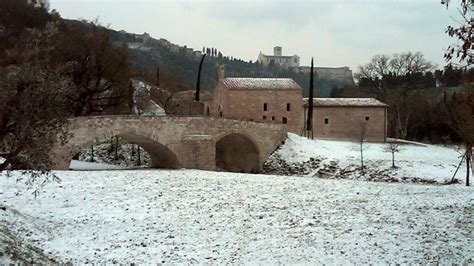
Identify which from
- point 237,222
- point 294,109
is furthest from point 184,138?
point 294,109

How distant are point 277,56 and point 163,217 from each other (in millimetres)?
179429

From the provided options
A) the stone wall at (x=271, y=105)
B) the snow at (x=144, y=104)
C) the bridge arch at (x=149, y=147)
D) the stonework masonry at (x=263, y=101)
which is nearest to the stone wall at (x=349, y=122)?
the stone wall at (x=271, y=105)

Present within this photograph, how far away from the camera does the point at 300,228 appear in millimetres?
12453

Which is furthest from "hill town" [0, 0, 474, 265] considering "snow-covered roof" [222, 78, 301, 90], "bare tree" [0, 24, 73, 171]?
"snow-covered roof" [222, 78, 301, 90]

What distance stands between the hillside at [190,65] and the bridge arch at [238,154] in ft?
148

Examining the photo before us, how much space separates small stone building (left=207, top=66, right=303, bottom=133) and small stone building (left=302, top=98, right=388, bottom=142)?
1757 mm

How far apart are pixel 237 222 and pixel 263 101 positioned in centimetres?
3183

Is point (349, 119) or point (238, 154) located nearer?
point (238, 154)

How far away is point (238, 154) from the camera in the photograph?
124 feet

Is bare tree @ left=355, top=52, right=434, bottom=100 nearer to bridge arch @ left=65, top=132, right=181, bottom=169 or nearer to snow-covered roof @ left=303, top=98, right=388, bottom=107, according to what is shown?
snow-covered roof @ left=303, top=98, right=388, bottom=107

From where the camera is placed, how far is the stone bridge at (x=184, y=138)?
24.6 metres

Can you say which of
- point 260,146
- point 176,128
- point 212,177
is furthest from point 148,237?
point 260,146

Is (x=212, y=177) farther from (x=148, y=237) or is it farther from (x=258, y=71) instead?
(x=258, y=71)

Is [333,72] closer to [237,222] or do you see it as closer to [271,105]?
[271,105]
